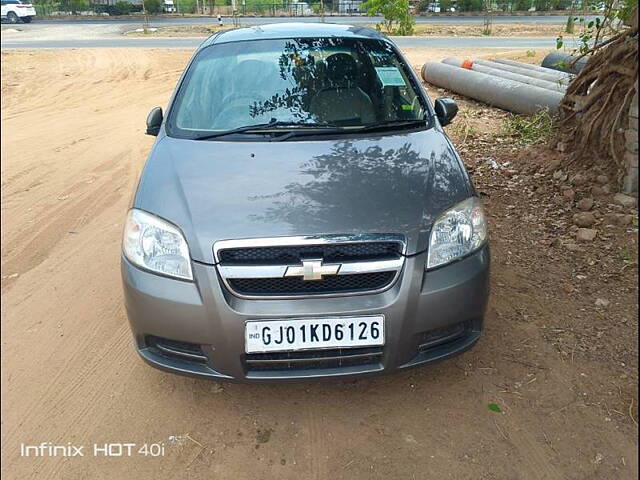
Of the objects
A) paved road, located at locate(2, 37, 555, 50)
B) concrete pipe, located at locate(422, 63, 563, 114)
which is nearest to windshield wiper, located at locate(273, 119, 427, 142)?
concrete pipe, located at locate(422, 63, 563, 114)

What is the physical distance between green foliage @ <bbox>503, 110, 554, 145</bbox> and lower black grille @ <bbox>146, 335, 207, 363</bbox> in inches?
193

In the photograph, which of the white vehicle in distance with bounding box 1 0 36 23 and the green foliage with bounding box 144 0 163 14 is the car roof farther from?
the green foliage with bounding box 144 0 163 14

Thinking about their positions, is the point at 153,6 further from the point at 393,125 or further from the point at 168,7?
the point at 393,125

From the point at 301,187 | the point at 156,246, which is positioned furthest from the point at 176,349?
the point at 301,187

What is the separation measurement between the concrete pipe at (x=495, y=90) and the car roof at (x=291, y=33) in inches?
141

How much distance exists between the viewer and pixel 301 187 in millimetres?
2488

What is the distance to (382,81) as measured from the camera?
11.5ft

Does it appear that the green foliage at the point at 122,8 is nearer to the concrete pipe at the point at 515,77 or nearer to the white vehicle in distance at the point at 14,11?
the white vehicle in distance at the point at 14,11

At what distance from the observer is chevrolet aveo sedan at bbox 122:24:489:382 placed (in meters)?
2.15

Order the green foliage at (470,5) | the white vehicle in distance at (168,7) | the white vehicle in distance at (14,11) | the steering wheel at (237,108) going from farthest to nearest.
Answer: the green foliage at (470,5) < the white vehicle in distance at (168,7) < the white vehicle in distance at (14,11) < the steering wheel at (237,108)

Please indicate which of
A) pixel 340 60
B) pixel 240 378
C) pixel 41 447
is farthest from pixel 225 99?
pixel 41 447

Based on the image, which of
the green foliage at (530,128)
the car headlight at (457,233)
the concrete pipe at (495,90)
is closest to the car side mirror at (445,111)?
the car headlight at (457,233)

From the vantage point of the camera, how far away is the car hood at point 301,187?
Result: 7.36 ft

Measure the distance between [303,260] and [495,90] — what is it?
7189 millimetres
